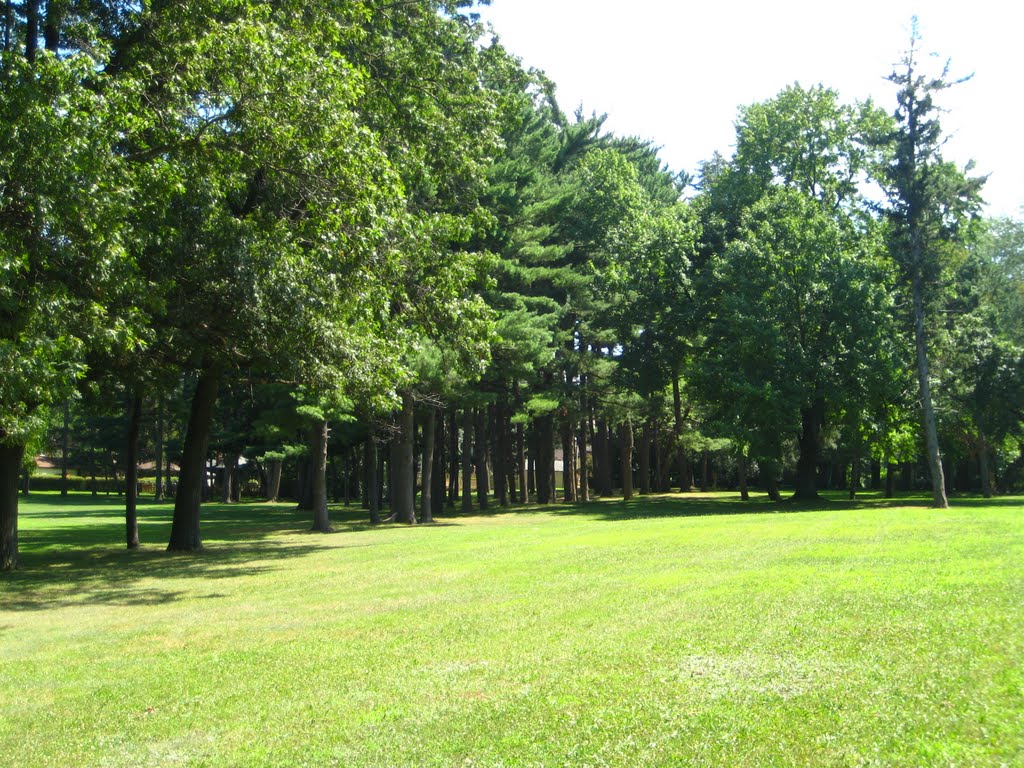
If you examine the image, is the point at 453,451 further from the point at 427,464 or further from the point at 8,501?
the point at 8,501

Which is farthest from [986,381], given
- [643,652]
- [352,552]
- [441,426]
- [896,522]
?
[643,652]

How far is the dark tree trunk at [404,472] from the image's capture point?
31.5 m

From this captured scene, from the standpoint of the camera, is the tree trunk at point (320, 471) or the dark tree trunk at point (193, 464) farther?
the tree trunk at point (320, 471)

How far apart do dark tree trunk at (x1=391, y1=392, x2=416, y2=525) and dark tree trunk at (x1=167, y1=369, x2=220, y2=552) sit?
30.5 feet

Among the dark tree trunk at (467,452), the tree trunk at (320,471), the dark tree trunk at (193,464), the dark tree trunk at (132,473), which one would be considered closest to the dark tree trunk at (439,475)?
the dark tree trunk at (467,452)

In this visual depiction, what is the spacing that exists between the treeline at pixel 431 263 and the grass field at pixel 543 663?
433 centimetres

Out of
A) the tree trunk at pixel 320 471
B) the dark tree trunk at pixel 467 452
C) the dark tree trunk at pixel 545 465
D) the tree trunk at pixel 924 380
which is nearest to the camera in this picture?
the tree trunk at pixel 320 471

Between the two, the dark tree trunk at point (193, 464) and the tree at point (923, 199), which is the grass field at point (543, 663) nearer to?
the dark tree trunk at point (193, 464)

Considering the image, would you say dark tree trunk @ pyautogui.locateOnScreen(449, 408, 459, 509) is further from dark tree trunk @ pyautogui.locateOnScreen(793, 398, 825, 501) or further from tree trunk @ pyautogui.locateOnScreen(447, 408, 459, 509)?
dark tree trunk @ pyautogui.locateOnScreen(793, 398, 825, 501)

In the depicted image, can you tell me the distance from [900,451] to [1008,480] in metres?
8.82

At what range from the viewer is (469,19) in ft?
73.2

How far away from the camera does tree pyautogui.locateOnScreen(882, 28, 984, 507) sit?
109ft

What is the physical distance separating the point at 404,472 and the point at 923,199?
22.0 m

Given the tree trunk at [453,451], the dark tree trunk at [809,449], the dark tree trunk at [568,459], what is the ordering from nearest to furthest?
the dark tree trunk at [809,449]
the dark tree trunk at [568,459]
the tree trunk at [453,451]
